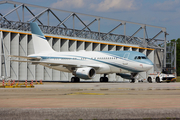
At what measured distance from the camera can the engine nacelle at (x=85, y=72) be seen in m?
39.3

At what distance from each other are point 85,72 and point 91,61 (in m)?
3.62

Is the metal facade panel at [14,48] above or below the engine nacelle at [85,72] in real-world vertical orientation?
above

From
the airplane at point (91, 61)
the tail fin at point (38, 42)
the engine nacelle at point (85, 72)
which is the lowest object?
the engine nacelle at point (85, 72)

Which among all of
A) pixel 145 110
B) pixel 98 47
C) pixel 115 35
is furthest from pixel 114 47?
pixel 145 110

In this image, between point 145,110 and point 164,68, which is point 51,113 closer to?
point 145,110

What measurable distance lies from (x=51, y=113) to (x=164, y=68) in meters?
57.0

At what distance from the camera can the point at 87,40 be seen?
57.8 meters

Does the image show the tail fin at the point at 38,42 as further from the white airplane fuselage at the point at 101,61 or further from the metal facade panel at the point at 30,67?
the metal facade panel at the point at 30,67

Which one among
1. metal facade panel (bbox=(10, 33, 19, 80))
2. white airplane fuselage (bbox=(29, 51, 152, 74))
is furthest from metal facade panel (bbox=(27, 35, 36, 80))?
white airplane fuselage (bbox=(29, 51, 152, 74))

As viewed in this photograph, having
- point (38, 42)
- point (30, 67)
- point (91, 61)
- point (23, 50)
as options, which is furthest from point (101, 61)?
point (23, 50)

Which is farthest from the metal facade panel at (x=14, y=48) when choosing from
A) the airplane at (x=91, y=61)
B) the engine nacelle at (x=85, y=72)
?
the engine nacelle at (x=85, y=72)

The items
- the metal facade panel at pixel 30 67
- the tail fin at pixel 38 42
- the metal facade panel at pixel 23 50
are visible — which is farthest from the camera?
the metal facade panel at pixel 30 67

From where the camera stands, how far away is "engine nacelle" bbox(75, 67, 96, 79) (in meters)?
39.3

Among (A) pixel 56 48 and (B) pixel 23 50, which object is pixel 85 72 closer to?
(B) pixel 23 50
